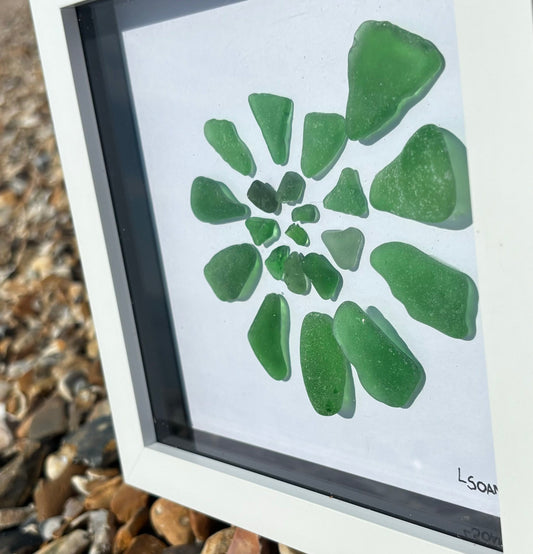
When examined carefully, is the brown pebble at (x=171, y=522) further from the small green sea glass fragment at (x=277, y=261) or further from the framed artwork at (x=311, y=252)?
the small green sea glass fragment at (x=277, y=261)

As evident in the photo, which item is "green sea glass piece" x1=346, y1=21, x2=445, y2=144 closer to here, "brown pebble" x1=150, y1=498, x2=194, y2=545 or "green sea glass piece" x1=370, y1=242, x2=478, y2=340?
"green sea glass piece" x1=370, y1=242, x2=478, y2=340

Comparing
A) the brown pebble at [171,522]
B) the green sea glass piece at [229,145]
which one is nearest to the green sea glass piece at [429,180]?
the green sea glass piece at [229,145]

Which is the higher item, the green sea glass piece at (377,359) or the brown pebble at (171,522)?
the green sea glass piece at (377,359)

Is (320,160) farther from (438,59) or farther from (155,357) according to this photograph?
(155,357)

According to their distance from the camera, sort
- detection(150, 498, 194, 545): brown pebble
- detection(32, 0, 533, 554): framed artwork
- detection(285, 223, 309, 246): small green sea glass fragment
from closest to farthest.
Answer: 1. detection(32, 0, 533, 554): framed artwork
2. detection(285, 223, 309, 246): small green sea glass fragment
3. detection(150, 498, 194, 545): brown pebble

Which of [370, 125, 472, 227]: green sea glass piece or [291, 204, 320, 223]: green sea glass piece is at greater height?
[370, 125, 472, 227]: green sea glass piece

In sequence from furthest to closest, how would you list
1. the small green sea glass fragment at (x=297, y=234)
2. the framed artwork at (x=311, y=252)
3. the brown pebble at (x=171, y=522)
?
the brown pebble at (x=171, y=522) < the small green sea glass fragment at (x=297, y=234) < the framed artwork at (x=311, y=252)

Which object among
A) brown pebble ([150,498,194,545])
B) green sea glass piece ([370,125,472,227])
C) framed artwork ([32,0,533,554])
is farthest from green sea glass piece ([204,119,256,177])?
brown pebble ([150,498,194,545])
